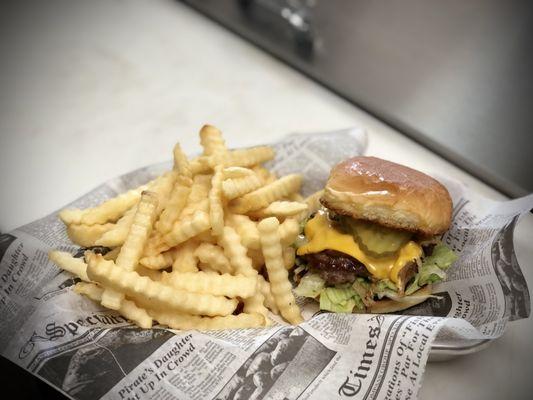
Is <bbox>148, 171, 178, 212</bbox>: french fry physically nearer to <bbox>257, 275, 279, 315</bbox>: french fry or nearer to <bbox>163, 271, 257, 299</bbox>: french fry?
<bbox>163, 271, 257, 299</bbox>: french fry

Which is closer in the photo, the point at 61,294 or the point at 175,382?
the point at 175,382

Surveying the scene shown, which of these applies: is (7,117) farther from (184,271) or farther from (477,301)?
(477,301)

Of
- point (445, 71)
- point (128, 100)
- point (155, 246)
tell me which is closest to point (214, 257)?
point (155, 246)

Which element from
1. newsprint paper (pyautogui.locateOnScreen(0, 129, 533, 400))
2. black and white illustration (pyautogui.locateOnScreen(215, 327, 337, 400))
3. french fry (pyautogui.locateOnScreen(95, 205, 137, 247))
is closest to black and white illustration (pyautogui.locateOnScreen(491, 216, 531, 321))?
newsprint paper (pyautogui.locateOnScreen(0, 129, 533, 400))

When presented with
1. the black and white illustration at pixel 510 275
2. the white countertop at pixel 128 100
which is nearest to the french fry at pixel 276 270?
the black and white illustration at pixel 510 275

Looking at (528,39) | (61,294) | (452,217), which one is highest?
(528,39)

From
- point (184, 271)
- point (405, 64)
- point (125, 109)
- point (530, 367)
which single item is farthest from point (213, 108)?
point (530, 367)

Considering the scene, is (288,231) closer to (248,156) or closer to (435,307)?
(248,156)
